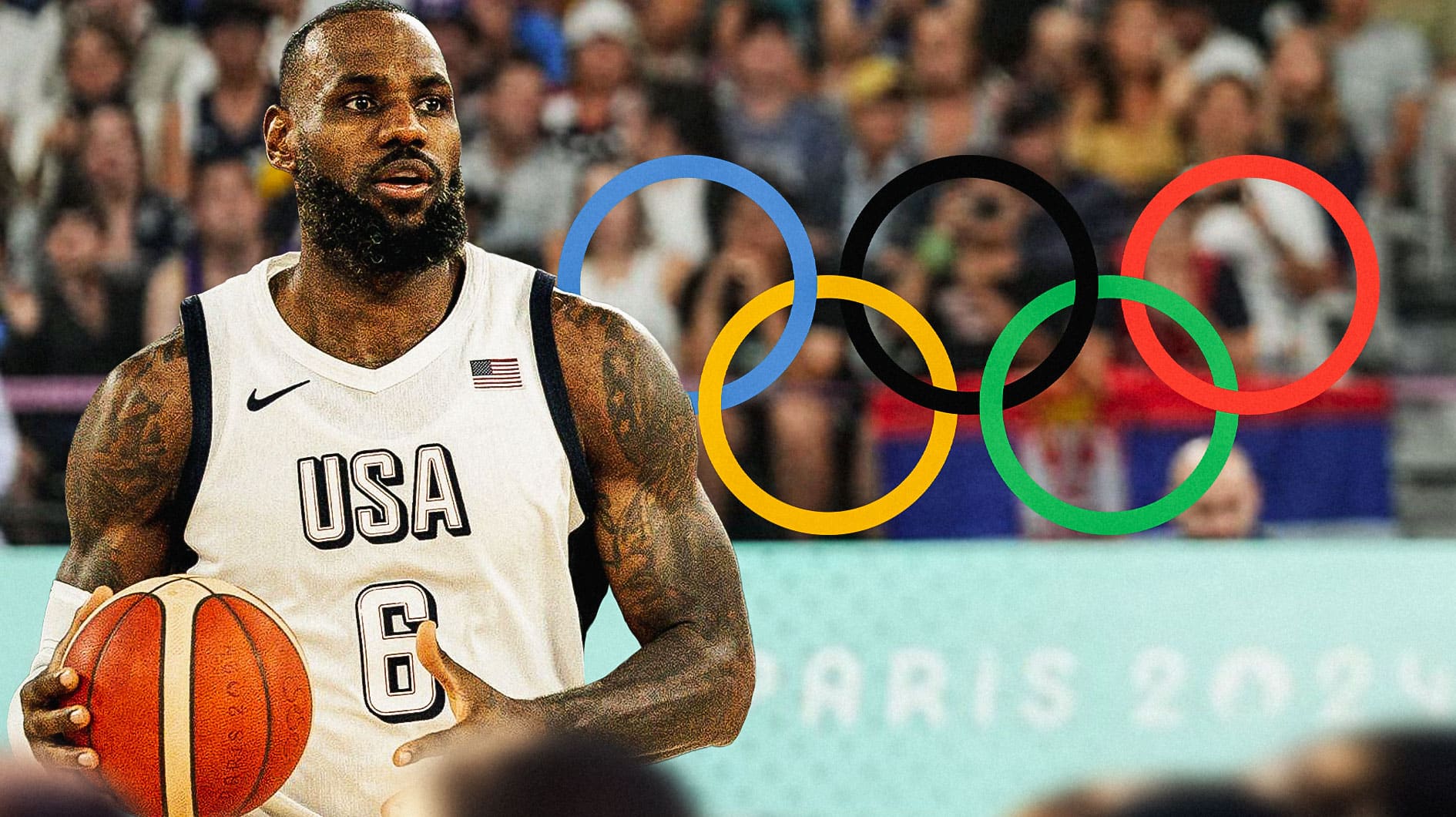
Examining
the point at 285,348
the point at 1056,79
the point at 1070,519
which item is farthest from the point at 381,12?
the point at 1056,79

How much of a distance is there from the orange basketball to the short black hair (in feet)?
3.50

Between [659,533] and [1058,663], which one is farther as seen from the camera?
[1058,663]

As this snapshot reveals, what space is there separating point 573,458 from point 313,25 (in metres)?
0.99

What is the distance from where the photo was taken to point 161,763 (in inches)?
106

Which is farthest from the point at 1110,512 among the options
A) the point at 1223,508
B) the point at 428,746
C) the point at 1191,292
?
the point at 428,746

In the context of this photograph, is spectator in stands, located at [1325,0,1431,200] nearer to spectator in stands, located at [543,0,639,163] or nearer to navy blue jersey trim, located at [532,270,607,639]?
spectator in stands, located at [543,0,639,163]

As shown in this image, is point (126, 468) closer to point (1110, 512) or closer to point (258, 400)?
point (258, 400)

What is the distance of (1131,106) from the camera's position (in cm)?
641

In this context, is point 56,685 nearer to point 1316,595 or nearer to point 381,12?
point 381,12

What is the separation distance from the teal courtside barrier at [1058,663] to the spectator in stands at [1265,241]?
1.11m

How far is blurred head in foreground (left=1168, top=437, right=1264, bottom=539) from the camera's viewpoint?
18.1 ft

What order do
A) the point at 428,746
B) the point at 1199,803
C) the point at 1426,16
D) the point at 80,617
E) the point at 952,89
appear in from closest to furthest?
1. the point at 1199,803
2. the point at 428,746
3. the point at 80,617
4. the point at 952,89
5. the point at 1426,16

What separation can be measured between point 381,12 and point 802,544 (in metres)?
2.45

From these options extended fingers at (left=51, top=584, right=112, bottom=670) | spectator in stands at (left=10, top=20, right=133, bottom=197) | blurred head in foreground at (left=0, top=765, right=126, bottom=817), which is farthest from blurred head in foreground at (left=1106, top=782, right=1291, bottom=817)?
spectator in stands at (left=10, top=20, right=133, bottom=197)
